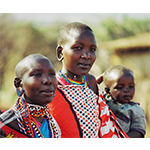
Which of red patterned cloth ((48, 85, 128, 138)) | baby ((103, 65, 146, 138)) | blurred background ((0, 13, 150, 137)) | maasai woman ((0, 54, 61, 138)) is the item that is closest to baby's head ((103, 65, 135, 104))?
baby ((103, 65, 146, 138))

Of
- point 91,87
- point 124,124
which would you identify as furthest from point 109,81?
point 124,124

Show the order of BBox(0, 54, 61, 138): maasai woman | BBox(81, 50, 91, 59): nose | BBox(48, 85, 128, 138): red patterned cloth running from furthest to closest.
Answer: BBox(81, 50, 91, 59): nose, BBox(48, 85, 128, 138): red patterned cloth, BBox(0, 54, 61, 138): maasai woman

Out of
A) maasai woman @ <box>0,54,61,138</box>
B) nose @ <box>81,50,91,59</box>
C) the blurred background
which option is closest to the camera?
maasai woman @ <box>0,54,61,138</box>

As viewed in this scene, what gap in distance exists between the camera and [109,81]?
2.84 meters

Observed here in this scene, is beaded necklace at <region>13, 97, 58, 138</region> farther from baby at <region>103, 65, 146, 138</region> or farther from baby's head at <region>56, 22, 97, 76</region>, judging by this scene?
baby at <region>103, 65, 146, 138</region>

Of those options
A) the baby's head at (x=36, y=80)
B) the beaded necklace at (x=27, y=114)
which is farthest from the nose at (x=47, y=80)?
the beaded necklace at (x=27, y=114)

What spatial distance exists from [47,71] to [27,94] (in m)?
0.24

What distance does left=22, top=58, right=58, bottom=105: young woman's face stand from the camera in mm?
1854

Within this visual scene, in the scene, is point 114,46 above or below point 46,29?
below

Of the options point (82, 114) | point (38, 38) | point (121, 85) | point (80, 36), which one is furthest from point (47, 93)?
point (38, 38)

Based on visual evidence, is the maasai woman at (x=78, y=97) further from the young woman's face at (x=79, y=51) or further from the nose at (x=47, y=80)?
the nose at (x=47, y=80)

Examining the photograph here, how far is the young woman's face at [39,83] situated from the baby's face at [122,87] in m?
1.06

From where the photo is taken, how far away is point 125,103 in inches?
109

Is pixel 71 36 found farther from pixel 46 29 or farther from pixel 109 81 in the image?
pixel 46 29
